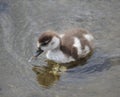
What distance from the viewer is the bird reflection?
4851 mm

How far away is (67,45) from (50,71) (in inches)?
15.1

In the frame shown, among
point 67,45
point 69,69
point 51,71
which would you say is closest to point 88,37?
point 67,45

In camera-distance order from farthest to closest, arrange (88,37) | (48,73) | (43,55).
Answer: (43,55)
(88,37)
(48,73)

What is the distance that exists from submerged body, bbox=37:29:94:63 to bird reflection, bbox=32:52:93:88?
57mm

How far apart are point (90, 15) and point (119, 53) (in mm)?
961

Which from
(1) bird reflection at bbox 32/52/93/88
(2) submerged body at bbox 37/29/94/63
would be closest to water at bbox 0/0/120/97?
(1) bird reflection at bbox 32/52/93/88

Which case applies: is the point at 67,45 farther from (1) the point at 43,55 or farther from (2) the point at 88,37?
(1) the point at 43,55

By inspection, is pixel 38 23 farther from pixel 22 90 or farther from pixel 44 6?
pixel 22 90

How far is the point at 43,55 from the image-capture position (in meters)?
5.33

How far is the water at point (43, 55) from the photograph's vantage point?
4676 millimetres

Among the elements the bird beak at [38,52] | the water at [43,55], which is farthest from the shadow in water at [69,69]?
the bird beak at [38,52]

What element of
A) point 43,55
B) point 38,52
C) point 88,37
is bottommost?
point 43,55

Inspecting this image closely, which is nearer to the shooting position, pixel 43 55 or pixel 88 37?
pixel 88 37

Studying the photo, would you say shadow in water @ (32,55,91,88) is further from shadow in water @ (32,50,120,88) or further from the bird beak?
the bird beak
